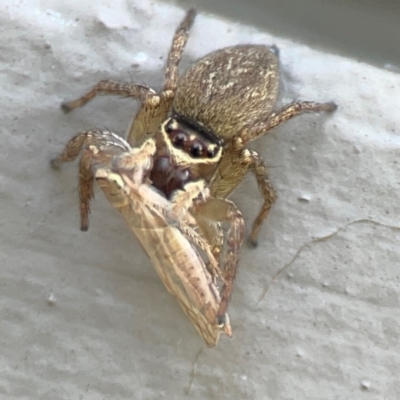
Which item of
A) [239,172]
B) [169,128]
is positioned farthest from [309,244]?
[169,128]

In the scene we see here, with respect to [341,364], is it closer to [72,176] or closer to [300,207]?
[300,207]

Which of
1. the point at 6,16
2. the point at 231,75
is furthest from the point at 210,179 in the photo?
the point at 6,16

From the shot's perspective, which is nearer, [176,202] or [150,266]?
[176,202]

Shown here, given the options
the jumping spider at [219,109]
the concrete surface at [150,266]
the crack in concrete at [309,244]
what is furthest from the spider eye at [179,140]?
the crack in concrete at [309,244]

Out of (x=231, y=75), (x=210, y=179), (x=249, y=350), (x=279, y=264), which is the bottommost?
(x=249, y=350)

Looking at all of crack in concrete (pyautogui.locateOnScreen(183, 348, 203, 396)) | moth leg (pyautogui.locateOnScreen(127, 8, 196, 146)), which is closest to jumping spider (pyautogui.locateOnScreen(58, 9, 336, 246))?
moth leg (pyautogui.locateOnScreen(127, 8, 196, 146))

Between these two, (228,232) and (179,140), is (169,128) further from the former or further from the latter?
(228,232)

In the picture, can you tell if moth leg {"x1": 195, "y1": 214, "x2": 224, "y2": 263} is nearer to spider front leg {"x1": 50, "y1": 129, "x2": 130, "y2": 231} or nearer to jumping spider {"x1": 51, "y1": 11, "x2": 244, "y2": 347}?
jumping spider {"x1": 51, "y1": 11, "x2": 244, "y2": 347}
